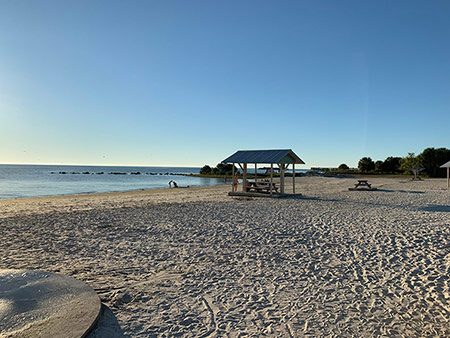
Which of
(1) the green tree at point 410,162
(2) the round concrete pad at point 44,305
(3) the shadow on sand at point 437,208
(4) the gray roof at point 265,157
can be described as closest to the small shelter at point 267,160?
(4) the gray roof at point 265,157

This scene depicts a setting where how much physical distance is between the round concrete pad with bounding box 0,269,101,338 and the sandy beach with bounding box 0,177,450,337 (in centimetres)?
22

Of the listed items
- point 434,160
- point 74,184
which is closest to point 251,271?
point 74,184

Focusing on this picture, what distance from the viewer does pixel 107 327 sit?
3.16 meters

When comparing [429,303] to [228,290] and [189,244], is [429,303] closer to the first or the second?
[228,290]

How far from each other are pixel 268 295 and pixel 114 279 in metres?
2.17

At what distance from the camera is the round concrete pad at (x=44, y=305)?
2.90 metres

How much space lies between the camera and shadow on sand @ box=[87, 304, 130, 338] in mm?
3006

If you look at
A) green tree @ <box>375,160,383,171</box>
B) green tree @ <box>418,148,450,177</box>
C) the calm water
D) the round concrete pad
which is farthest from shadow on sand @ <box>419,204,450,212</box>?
green tree @ <box>375,160,383,171</box>

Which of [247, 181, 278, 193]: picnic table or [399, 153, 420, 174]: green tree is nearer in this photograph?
[247, 181, 278, 193]: picnic table

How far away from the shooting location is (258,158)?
1706 cm

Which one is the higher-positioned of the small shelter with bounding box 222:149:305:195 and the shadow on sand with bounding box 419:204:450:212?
the small shelter with bounding box 222:149:305:195

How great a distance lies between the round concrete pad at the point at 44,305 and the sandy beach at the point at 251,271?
0.22 metres

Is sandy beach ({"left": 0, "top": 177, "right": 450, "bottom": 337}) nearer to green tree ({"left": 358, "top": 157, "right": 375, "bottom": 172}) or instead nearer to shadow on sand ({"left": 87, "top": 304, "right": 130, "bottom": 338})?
shadow on sand ({"left": 87, "top": 304, "right": 130, "bottom": 338})

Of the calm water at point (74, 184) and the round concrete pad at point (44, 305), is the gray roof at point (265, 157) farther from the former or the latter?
the calm water at point (74, 184)
